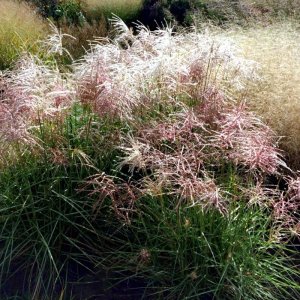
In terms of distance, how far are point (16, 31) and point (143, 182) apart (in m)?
4.73

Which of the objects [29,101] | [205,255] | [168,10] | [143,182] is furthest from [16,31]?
[205,255]

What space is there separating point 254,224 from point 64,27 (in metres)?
5.26

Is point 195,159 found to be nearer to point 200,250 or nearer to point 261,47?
point 200,250

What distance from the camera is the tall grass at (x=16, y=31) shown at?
25.1 ft

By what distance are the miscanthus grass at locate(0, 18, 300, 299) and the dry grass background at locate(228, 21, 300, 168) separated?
628mm

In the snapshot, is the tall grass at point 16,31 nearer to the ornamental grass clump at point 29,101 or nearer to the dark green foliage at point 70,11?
the dark green foliage at point 70,11

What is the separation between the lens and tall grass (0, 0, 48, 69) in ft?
25.1

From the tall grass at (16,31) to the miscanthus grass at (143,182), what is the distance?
3607 mm

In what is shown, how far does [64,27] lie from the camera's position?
8266mm

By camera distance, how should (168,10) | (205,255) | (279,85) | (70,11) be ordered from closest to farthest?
(205,255)
(279,85)
(168,10)
(70,11)

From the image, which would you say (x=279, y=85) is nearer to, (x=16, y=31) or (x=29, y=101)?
(x=29, y=101)


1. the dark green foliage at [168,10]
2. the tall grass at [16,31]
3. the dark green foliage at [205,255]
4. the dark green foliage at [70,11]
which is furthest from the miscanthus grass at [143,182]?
the dark green foliage at [70,11]

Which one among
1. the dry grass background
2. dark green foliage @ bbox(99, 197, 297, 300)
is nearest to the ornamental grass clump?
dark green foliage @ bbox(99, 197, 297, 300)

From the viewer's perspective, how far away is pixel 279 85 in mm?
4883
